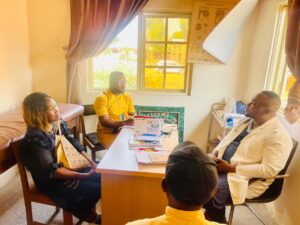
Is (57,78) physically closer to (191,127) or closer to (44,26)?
(44,26)

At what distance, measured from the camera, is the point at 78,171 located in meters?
1.75

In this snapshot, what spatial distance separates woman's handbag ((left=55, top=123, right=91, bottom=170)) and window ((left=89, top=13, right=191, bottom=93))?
1548 mm

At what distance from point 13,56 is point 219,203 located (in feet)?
8.09

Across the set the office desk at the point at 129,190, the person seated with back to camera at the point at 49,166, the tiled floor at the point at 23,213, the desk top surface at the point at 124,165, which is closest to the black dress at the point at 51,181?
the person seated with back to camera at the point at 49,166

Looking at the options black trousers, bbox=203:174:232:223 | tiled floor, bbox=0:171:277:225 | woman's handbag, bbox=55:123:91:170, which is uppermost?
woman's handbag, bbox=55:123:91:170

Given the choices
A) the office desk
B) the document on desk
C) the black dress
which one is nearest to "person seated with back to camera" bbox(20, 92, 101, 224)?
the black dress

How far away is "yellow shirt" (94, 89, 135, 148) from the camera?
2.39 meters

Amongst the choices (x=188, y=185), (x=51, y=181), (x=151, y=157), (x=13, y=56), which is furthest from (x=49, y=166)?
(x=13, y=56)

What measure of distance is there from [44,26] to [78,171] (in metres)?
2.02

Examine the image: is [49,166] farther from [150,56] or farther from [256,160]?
[150,56]

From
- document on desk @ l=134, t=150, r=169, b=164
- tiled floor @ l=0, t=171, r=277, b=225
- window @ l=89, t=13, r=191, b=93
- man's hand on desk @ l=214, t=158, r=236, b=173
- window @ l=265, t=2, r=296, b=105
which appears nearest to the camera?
document on desk @ l=134, t=150, r=169, b=164

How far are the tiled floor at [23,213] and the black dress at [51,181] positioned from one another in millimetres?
526

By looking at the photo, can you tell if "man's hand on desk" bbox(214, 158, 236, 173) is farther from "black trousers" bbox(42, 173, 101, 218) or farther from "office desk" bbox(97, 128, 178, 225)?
"black trousers" bbox(42, 173, 101, 218)

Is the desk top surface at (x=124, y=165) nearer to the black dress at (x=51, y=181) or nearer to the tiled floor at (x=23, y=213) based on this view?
the black dress at (x=51, y=181)
